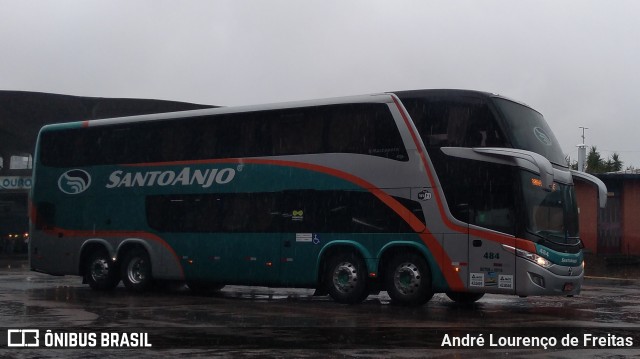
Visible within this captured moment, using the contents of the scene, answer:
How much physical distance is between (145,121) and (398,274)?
286 inches

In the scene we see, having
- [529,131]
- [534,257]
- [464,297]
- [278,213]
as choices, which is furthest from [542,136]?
[278,213]

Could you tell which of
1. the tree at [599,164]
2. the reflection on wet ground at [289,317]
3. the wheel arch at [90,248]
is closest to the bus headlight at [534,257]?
the reflection on wet ground at [289,317]

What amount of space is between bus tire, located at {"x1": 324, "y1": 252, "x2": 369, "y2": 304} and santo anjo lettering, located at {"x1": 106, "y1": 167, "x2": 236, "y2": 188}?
3159 millimetres

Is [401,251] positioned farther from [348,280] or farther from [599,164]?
[599,164]

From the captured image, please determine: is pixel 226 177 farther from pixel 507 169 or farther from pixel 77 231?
pixel 507 169

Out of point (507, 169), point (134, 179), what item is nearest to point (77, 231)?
point (134, 179)

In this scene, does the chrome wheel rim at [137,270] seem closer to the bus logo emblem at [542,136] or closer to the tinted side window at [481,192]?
the tinted side window at [481,192]

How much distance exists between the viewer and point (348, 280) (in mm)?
16750

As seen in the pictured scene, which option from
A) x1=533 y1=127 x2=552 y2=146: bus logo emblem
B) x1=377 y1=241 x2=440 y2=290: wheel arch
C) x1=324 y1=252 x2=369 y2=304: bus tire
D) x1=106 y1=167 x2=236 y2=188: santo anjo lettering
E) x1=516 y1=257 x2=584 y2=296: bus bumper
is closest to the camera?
x1=516 y1=257 x2=584 y2=296: bus bumper

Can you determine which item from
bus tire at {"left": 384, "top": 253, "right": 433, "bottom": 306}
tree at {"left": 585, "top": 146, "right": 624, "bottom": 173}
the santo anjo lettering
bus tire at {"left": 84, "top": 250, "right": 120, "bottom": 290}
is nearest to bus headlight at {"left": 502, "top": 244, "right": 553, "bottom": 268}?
bus tire at {"left": 384, "top": 253, "right": 433, "bottom": 306}

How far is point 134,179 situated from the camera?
65.6 ft

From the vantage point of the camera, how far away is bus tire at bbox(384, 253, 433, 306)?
15969 mm

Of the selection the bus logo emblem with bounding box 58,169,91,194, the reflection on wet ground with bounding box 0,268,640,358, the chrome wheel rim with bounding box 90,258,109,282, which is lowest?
the reflection on wet ground with bounding box 0,268,640,358

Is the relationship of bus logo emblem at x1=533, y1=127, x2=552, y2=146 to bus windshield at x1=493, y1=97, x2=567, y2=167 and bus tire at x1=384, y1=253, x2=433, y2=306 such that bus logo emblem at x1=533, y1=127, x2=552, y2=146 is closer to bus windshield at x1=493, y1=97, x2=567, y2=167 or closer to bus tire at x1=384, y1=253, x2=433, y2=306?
bus windshield at x1=493, y1=97, x2=567, y2=167
